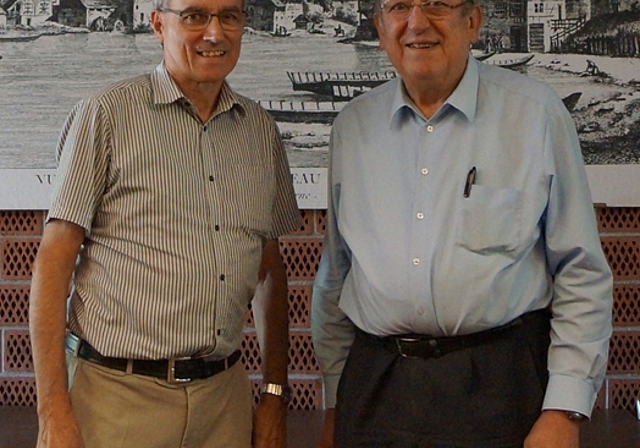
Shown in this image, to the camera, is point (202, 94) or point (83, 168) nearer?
point (83, 168)

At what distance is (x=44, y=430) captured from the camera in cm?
155

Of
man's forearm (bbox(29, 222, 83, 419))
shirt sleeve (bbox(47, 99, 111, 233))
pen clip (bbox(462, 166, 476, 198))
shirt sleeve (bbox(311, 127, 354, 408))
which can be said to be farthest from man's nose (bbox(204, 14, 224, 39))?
pen clip (bbox(462, 166, 476, 198))

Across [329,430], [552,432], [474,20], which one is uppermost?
[474,20]

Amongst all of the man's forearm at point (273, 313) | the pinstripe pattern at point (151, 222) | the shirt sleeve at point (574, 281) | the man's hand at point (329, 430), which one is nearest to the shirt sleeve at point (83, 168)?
the pinstripe pattern at point (151, 222)

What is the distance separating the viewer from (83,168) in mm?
1581

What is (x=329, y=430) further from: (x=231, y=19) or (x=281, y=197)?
(x=231, y=19)

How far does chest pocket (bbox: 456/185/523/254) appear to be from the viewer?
1579 mm

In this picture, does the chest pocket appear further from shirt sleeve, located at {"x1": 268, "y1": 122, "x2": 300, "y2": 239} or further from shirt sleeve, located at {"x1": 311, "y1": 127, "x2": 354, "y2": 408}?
shirt sleeve, located at {"x1": 268, "y1": 122, "x2": 300, "y2": 239}

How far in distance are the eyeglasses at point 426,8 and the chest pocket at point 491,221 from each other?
0.38 meters

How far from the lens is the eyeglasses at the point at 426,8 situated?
164 cm

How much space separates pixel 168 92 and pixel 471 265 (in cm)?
74

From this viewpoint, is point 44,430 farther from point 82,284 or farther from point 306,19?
point 306,19

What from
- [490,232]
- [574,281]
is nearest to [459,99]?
[490,232]

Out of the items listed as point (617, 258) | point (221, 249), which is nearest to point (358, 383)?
point (221, 249)
